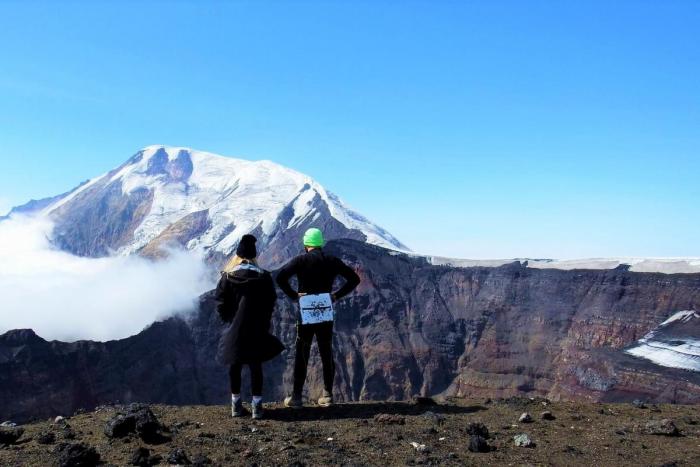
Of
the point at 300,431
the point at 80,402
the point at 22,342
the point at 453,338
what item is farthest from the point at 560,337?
the point at 300,431

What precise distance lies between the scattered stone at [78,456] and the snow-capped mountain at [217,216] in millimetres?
109204

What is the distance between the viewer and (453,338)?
7619cm

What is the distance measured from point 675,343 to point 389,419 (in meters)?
54.3

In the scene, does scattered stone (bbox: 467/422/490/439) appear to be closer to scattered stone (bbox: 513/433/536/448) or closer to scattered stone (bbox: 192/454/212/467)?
scattered stone (bbox: 513/433/536/448)

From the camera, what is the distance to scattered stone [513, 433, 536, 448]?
25.2 feet

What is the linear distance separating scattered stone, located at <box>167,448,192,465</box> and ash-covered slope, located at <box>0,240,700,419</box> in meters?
52.9

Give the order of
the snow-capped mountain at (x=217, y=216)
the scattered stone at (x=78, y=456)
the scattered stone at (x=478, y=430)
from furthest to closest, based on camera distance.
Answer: the snow-capped mountain at (x=217, y=216)
the scattered stone at (x=478, y=430)
the scattered stone at (x=78, y=456)

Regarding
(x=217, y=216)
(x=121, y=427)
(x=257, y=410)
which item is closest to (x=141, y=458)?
(x=121, y=427)

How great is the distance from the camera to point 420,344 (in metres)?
76.0

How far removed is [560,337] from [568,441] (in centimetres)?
6460

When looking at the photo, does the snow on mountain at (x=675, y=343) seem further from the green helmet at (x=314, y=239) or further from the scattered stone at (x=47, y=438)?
the scattered stone at (x=47, y=438)

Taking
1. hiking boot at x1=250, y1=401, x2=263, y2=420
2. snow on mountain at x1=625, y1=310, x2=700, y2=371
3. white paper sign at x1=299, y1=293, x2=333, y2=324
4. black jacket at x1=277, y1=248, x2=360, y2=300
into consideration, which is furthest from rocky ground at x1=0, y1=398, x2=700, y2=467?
snow on mountain at x1=625, y1=310, x2=700, y2=371

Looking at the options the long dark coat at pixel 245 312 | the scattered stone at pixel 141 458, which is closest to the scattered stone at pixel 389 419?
the long dark coat at pixel 245 312

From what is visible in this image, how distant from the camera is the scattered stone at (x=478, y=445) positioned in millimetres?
7329
